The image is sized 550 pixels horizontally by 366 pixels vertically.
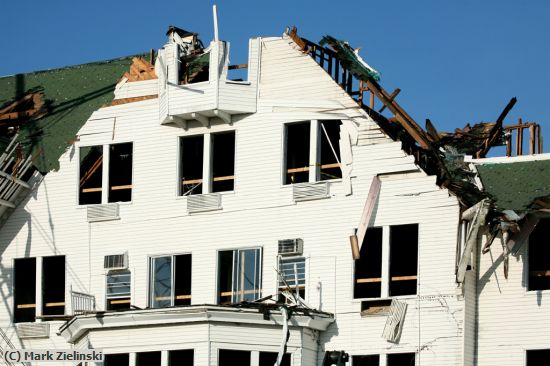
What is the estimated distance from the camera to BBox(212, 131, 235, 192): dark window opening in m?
48.7

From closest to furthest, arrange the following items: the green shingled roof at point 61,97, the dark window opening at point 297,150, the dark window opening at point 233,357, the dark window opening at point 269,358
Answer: the dark window opening at point 269,358 → the dark window opening at point 233,357 → the dark window opening at point 297,150 → the green shingled roof at point 61,97

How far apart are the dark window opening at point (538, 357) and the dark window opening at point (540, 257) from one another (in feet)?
6.25

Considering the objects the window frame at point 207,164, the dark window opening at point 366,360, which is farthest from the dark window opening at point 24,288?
the dark window opening at point 366,360

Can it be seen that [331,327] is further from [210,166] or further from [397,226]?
[210,166]

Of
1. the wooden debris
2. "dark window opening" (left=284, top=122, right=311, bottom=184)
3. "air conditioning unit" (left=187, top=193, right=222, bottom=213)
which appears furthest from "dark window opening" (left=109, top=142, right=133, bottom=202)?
"dark window opening" (left=284, top=122, right=311, bottom=184)

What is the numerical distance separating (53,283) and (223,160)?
6.97 m

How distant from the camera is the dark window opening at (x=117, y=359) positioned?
46.2 m

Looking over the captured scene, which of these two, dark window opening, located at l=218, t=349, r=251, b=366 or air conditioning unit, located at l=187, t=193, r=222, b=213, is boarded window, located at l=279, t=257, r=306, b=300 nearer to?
dark window opening, located at l=218, t=349, r=251, b=366

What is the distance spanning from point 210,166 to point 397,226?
6.50 meters

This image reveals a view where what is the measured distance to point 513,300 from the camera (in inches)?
1731

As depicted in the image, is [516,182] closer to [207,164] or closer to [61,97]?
[207,164]

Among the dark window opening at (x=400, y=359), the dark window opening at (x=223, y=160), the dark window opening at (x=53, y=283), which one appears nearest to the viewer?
the dark window opening at (x=400, y=359)

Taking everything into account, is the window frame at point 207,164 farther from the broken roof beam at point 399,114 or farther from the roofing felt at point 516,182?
the roofing felt at point 516,182

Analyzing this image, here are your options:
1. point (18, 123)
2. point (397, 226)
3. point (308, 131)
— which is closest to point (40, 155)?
point (18, 123)
